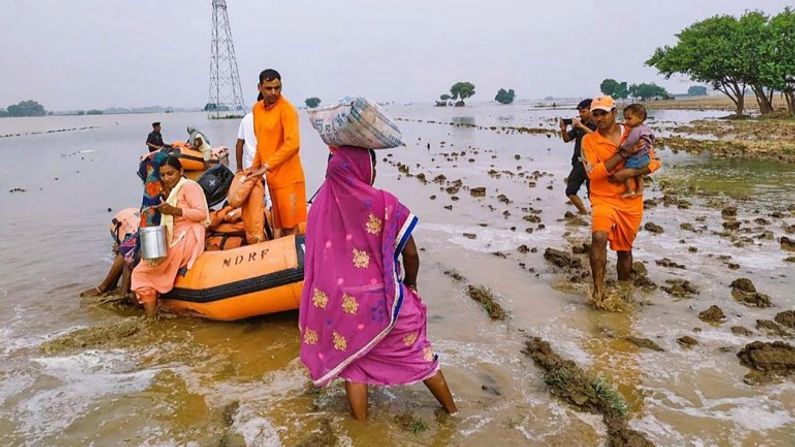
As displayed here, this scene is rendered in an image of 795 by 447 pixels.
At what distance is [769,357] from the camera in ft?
12.1

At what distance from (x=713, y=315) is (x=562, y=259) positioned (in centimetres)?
179

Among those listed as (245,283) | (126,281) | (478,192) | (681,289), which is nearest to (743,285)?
(681,289)

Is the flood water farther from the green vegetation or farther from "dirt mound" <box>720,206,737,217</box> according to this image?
the green vegetation

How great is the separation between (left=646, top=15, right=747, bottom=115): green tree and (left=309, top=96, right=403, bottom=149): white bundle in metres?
35.9

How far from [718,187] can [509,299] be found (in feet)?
23.4

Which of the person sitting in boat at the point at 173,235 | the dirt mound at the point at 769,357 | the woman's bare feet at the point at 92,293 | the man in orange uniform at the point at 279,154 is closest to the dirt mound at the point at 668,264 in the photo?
the dirt mound at the point at 769,357

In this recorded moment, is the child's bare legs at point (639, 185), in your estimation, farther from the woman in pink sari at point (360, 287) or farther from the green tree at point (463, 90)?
the green tree at point (463, 90)

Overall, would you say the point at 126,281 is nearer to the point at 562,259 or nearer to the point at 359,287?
the point at 359,287

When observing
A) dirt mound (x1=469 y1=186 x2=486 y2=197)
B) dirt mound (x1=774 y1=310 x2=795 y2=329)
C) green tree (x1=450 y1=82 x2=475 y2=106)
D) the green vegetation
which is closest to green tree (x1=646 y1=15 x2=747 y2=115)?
the green vegetation

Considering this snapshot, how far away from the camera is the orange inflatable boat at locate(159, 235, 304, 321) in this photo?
14.7 ft

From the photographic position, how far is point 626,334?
169 inches

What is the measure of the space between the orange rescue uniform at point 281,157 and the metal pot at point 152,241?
1.15m

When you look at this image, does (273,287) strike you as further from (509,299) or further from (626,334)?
(626,334)

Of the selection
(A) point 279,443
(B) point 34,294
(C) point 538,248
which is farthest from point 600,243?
(B) point 34,294
